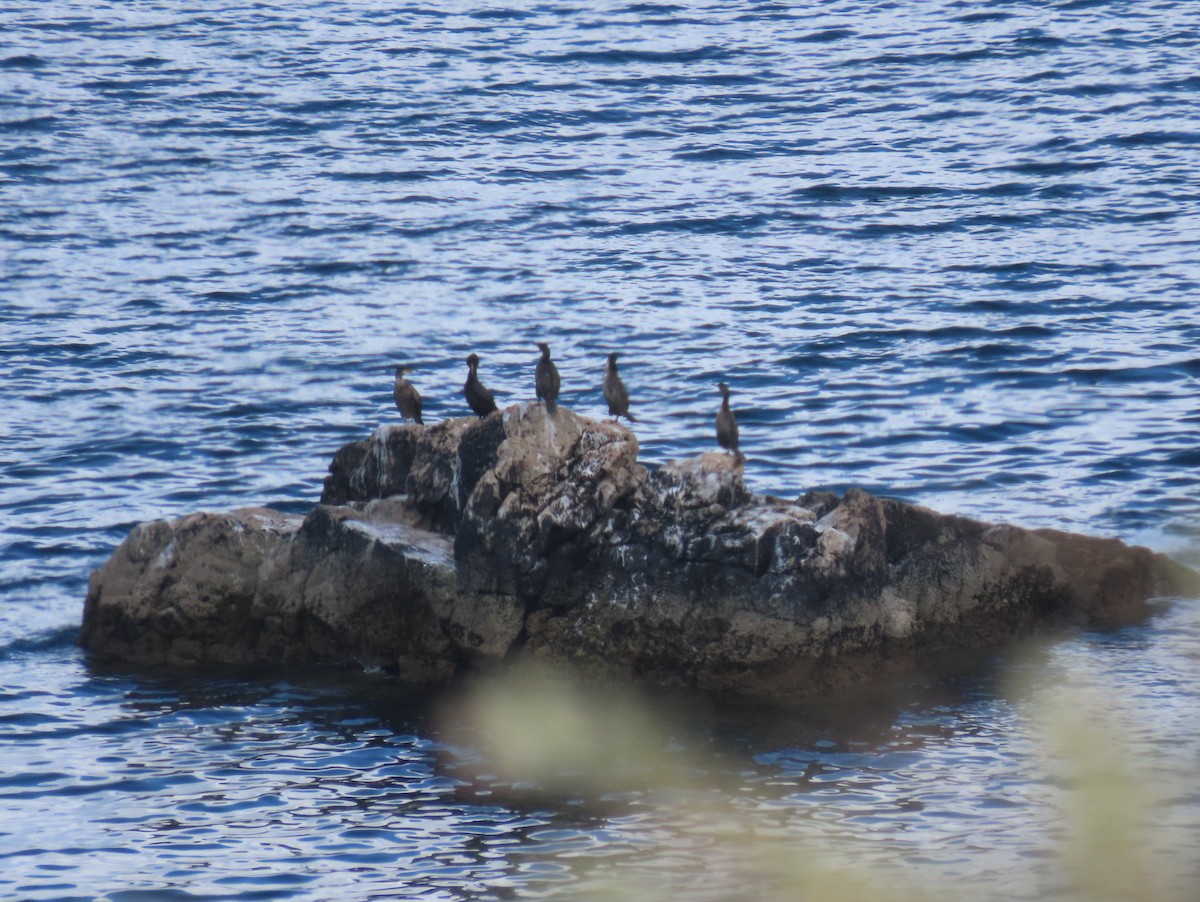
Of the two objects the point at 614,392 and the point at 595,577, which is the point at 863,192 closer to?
the point at 614,392

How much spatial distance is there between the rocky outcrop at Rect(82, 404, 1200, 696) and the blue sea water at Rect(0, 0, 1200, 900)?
0.59 metres

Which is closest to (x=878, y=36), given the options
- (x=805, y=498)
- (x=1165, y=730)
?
(x=805, y=498)

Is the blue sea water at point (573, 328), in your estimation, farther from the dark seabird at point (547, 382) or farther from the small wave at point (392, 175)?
the dark seabird at point (547, 382)

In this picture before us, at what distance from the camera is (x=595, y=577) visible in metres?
15.1

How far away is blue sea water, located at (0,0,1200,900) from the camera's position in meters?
12.5

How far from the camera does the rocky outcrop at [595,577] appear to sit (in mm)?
14703

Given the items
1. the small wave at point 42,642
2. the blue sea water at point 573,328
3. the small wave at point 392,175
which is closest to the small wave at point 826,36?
the blue sea water at point 573,328

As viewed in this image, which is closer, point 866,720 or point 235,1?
point 866,720

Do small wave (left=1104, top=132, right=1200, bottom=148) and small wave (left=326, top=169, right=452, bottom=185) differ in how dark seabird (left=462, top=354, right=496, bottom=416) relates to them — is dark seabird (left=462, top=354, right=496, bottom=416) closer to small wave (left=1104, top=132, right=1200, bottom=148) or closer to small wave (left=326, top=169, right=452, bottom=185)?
small wave (left=326, top=169, right=452, bottom=185)

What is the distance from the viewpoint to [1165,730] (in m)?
13.4

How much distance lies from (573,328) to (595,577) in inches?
477

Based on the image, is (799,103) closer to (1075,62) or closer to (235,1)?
(1075,62)

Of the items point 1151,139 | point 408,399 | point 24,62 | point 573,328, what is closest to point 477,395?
point 408,399

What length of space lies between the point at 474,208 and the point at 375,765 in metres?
21.3
